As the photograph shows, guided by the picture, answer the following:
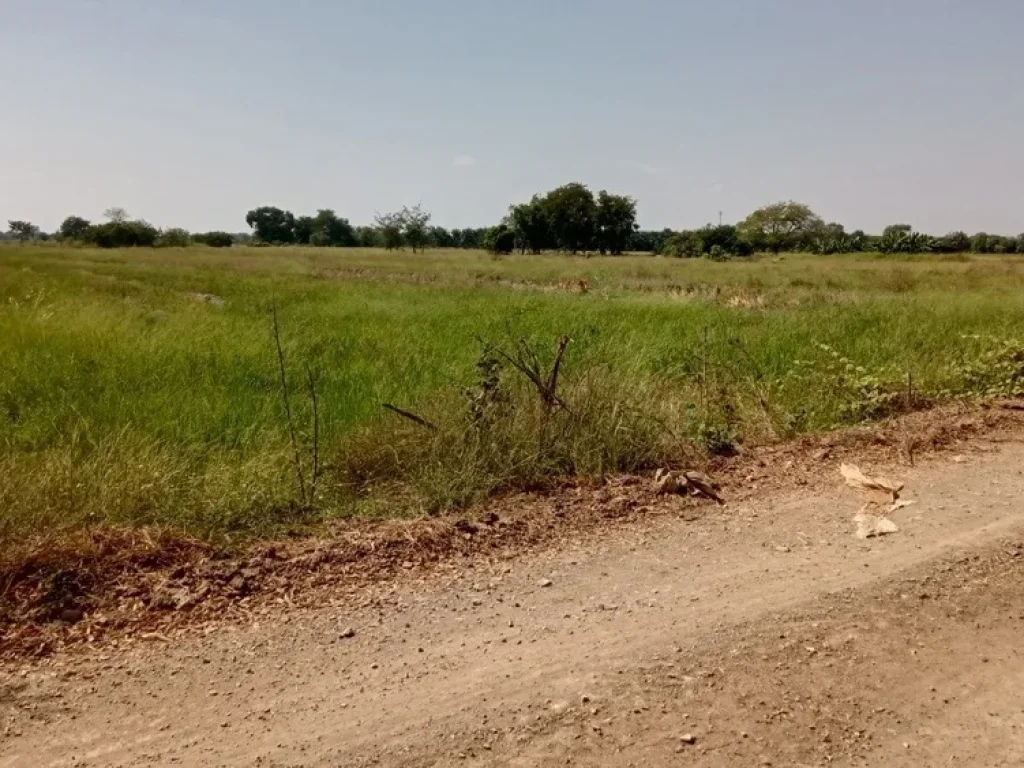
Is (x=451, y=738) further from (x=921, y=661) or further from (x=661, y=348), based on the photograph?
(x=661, y=348)

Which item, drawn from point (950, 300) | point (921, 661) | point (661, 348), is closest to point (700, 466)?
point (921, 661)

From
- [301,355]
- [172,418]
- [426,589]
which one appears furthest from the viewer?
[301,355]

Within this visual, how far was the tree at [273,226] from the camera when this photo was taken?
119 m

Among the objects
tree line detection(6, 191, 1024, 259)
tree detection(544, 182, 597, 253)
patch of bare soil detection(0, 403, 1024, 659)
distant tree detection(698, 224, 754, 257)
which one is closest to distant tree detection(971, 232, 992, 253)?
tree line detection(6, 191, 1024, 259)

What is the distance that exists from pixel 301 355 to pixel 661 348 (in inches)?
190

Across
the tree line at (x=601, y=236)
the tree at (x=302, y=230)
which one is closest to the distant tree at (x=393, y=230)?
the tree line at (x=601, y=236)

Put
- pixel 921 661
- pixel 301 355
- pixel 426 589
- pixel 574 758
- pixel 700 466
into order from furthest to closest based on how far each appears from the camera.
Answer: pixel 301 355
pixel 700 466
pixel 426 589
pixel 921 661
pixel 574 758

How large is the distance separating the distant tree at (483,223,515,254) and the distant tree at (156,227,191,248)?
1331 inches

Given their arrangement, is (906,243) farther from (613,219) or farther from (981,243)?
(613,219)

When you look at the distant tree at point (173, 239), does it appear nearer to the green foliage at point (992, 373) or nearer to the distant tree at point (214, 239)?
the distant tree at point (214, 239)

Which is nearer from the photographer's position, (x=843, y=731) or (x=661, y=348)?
(x=843, y=731)

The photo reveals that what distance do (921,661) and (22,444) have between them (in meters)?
5.75

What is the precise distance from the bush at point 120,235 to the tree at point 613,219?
153 ft

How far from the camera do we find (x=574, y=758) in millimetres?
2227
